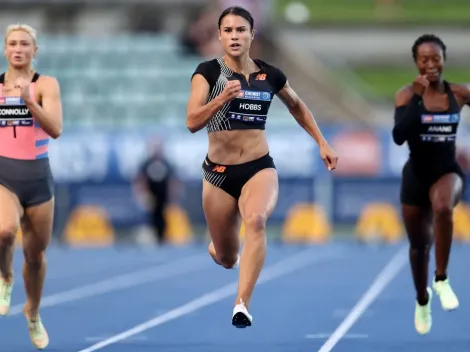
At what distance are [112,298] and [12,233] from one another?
213 inches

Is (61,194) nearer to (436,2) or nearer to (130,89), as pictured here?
(130,89)

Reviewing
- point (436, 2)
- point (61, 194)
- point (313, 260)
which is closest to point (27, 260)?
point (313, 260)

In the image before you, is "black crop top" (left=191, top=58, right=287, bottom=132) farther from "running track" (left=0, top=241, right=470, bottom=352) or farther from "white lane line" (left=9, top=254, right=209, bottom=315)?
"white lane line" (left=9, top=254, right=209, bottom=315)

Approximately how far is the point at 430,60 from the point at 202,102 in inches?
85.9

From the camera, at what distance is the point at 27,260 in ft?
32.3

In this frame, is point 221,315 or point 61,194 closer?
point 221,315

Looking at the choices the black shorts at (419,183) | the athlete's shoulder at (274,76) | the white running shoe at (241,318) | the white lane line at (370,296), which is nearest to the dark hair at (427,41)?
the black shorts at (419,183)

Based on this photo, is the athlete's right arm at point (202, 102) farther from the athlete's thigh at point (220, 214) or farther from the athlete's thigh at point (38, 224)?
the athlete's thigh at point (38, 224)

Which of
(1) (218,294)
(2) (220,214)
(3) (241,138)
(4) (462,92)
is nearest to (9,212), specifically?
(2) (220,214)

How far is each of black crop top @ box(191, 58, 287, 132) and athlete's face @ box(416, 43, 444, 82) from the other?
58.9 inches

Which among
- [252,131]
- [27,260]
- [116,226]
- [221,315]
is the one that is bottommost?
[116,226]

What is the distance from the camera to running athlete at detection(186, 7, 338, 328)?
8859mm

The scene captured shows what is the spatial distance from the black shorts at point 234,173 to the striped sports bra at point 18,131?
1.26 metres

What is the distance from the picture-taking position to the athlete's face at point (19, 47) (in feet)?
31.4
